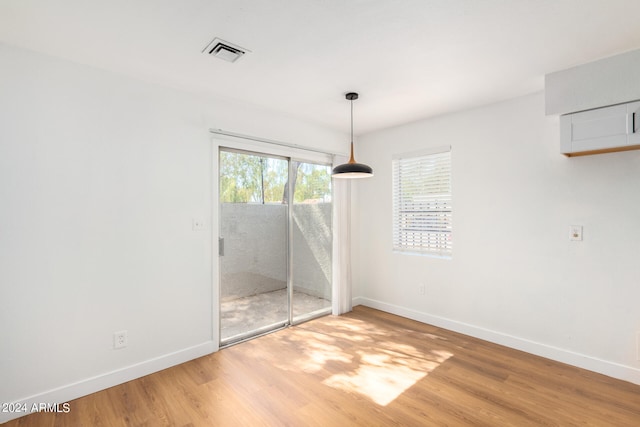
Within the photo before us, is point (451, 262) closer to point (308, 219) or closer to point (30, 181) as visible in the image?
point (308, 219)

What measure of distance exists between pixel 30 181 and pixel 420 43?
9.63 ft

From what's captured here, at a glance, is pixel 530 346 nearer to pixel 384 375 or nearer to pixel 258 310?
pixel 384 375

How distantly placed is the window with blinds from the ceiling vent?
256cm

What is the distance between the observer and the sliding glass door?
11.0 ft

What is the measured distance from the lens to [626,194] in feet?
8.39

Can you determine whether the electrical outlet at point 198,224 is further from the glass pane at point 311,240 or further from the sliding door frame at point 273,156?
the glass pane at point 311,240

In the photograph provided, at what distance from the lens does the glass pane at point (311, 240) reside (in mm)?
3998

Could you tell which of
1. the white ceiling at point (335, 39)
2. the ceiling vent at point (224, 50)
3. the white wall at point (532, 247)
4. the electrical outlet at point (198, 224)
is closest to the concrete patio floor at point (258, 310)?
the electrical outlet at point (198, 224)

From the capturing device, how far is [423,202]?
13.1 ft

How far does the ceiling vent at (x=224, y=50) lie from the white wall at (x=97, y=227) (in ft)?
2.82

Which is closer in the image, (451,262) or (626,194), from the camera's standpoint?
(626,194)

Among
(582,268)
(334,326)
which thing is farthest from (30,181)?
(582,268)

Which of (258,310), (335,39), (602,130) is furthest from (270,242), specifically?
(602,130)

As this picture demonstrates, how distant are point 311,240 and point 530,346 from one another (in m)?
2.67
